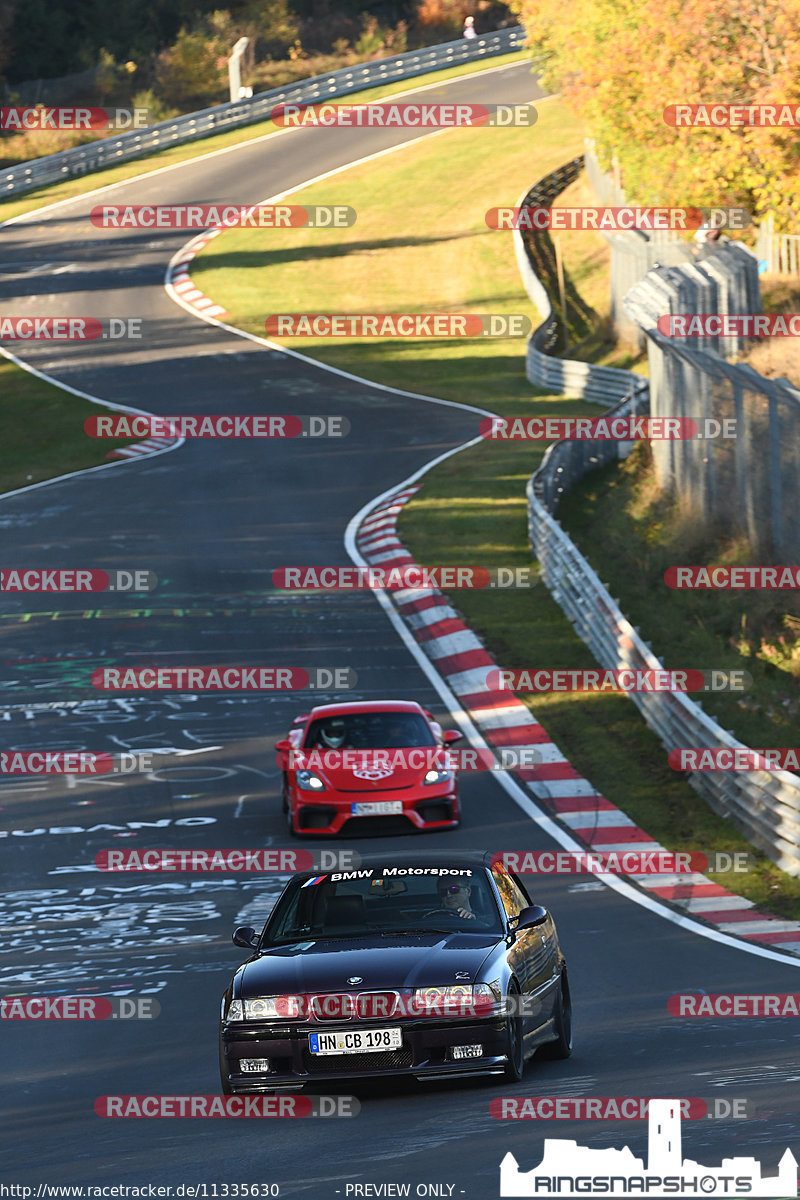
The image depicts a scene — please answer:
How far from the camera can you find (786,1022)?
10.6m

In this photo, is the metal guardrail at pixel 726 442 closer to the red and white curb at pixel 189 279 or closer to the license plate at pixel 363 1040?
the license plate at pixel 363 1040

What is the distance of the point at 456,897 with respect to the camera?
991cm

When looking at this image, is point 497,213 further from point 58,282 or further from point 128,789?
point 128,789

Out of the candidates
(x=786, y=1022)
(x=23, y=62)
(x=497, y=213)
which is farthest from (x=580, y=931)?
(x=23, y=62)

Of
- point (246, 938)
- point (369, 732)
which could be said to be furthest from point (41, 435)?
point (246, 938)

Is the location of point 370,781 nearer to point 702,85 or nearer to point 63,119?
point 702,85

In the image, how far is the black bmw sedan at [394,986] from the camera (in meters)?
8.70

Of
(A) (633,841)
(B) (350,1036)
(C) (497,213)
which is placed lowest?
(A) (633,841)

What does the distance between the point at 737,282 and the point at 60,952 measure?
2413cm

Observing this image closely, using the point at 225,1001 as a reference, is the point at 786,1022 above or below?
below

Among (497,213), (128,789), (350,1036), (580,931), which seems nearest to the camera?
(350,1036)

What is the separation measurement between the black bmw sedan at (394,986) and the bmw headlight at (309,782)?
24.1 ft

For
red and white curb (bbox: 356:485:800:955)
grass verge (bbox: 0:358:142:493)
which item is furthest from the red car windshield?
grass verge (bbox: 0:358:142:493)

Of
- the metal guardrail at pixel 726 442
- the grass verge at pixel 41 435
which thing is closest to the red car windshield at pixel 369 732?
the metal guardrail at pixel 726 442
